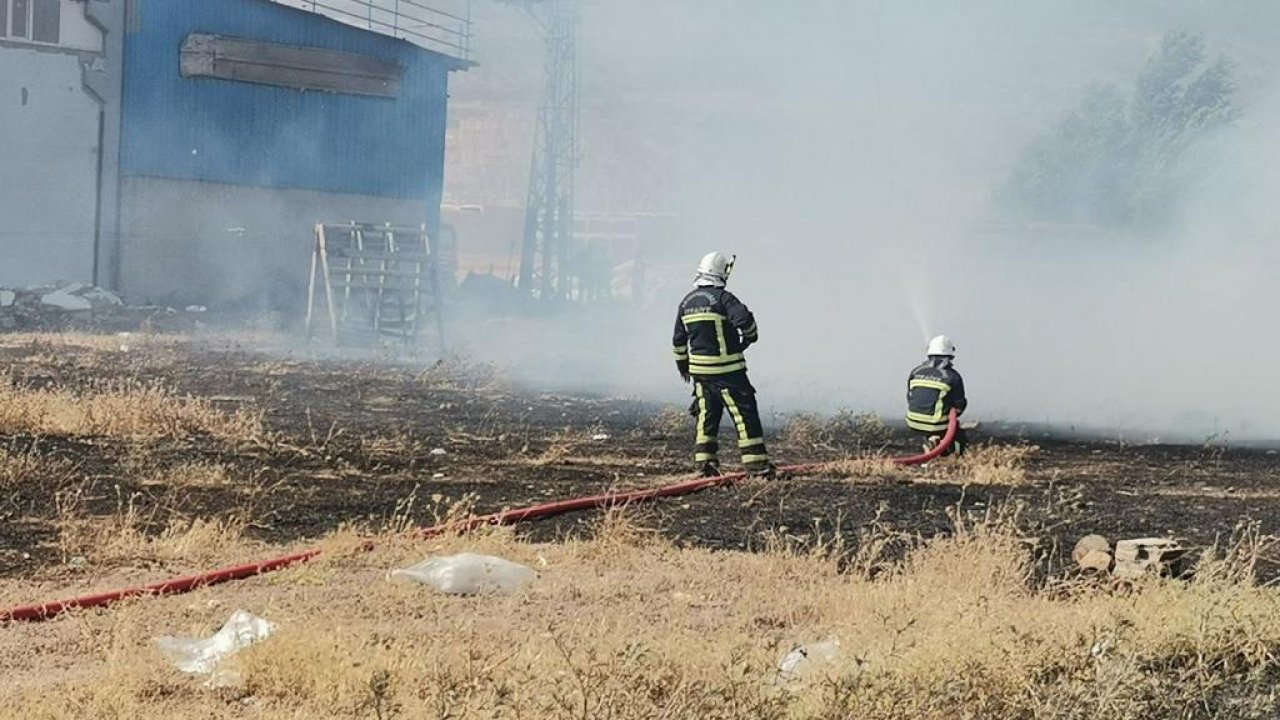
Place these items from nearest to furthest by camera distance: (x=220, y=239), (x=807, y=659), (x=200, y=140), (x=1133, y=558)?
(x=807, y=659) < (x=1133, y=558) < (x=200, y=140) < (x=220, y=239)

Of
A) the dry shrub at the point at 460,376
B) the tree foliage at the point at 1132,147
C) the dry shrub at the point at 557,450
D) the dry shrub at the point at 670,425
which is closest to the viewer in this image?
the dry shrub at the point at 557,450

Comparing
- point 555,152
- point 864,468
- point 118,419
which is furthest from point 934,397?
point 555,152

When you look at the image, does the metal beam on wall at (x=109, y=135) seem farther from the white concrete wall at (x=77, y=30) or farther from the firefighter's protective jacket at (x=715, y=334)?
the firefighter's protective jacket at (x=715, y=334)

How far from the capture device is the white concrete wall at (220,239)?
30.3 m

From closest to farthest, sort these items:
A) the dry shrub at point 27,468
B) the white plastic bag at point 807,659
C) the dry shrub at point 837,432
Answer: the white plastic bag at point 807,659 < the dry shrub at point 27,468 < the dry shrub at point 837,432

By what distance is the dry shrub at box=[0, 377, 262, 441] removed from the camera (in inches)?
508

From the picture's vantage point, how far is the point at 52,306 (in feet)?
87.4

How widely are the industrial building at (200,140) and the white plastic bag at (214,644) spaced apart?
78.3 feet

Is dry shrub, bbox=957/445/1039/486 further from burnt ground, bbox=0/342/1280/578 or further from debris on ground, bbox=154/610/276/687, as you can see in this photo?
debris on ground, bbox=154/610/276/687

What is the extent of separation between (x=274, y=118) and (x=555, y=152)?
14343 millimetres

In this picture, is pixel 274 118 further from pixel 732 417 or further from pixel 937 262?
pixel 732 417

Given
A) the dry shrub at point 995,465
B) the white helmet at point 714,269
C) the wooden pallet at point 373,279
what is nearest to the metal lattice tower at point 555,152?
the wooden pallet at point 373,279

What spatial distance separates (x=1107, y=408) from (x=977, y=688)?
605 inches

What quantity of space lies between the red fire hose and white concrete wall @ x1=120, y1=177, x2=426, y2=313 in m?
19.8
